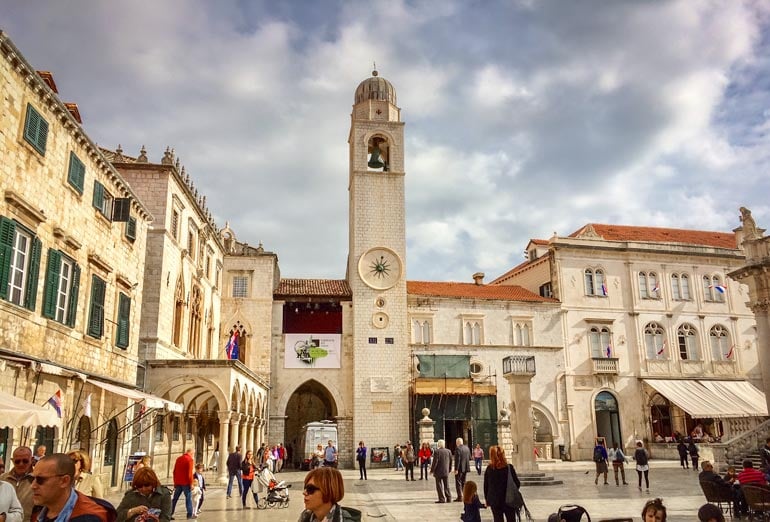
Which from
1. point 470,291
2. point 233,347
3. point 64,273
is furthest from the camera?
point 470,291

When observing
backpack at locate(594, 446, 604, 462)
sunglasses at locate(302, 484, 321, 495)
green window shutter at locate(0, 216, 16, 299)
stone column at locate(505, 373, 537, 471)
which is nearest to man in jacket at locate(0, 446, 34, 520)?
sunglasses at locate(302, 484, 321, 495)

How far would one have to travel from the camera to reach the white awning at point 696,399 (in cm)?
3384

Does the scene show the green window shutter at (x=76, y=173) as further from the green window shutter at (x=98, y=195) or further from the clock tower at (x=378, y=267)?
the clock tower at (x=378, y=267)

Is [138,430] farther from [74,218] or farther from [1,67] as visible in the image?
[1,67]

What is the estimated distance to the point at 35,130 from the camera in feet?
43.6

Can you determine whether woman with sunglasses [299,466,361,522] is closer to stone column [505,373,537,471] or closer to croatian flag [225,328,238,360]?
stone column [505,373,537,471]

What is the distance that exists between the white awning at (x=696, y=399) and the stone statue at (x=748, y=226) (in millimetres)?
12692

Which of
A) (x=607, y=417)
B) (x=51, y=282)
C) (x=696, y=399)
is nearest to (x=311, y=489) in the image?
(x=51, y=282)

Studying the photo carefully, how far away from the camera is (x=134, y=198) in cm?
1920

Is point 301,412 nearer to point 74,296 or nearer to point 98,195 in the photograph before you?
point 98,195

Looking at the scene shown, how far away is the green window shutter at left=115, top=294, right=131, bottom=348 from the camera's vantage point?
60.4ft

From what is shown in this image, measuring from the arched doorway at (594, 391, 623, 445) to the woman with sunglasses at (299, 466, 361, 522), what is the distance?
34.7 meters

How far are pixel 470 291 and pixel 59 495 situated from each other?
110 ft

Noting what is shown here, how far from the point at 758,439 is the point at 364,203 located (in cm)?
2161
